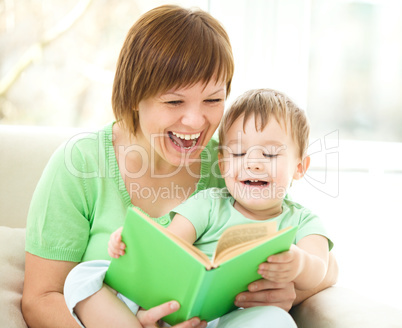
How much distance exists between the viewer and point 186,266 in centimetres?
102

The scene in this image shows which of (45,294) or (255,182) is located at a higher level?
(255,182)

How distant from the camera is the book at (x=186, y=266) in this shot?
102cm

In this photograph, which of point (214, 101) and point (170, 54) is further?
point (214, 101)

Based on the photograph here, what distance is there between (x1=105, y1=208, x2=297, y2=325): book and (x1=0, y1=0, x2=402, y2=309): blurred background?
1.48m

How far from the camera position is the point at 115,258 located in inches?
45.8

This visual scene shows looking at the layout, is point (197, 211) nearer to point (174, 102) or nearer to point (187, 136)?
point (187, 136)

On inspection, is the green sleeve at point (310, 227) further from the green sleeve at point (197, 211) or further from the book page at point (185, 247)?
the book page at point (185, 247)

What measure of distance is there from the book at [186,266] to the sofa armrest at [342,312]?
273 mm

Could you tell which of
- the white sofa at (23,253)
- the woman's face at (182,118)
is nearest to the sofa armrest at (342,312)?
the white sofa at (23,253)

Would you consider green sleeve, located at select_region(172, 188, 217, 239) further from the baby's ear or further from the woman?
the baby's ear

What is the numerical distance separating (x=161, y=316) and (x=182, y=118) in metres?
0.60

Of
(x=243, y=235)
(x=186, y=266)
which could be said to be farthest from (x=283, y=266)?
(x=186, y=266)

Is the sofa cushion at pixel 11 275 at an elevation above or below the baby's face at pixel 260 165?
below

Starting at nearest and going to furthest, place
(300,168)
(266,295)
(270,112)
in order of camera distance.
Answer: (266,295) → (270,112) → (300,168)
